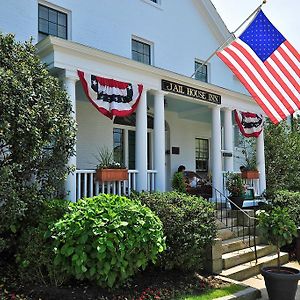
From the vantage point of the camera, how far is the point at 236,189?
34.2 ft

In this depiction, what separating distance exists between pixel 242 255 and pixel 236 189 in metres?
3.05

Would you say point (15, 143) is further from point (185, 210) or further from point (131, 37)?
point (131, 37)

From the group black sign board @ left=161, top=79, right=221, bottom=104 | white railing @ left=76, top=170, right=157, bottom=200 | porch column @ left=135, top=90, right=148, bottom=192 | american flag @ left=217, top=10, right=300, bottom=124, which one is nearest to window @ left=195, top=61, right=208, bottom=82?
black sign board @ left=161, top=79, right=221, bottom=104

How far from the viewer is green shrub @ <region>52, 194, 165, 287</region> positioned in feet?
15.6

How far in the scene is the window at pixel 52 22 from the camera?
9.59m

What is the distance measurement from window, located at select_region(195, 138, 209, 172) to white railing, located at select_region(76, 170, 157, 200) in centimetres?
620

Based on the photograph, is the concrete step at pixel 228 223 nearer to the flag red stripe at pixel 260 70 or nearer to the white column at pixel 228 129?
the white column at pixel 228 129

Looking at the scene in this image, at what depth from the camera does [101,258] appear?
4688 millimetres

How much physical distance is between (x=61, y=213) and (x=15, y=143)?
1362mm

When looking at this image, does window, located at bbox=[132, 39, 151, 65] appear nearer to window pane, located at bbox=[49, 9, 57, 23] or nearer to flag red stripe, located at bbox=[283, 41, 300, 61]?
window pane, located at bbox=[49, 9, 57, 23]

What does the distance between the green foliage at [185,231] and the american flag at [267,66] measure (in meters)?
3.26

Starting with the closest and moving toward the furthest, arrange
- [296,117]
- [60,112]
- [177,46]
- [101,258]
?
[101,258] → [60,112] → [177,46] → [296,117]

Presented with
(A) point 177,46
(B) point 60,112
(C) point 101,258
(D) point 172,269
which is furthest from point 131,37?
(C) point 101,258

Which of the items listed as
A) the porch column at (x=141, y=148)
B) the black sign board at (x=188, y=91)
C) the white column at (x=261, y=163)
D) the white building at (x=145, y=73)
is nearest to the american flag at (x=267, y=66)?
the black sign board at (x=188, y=91)
